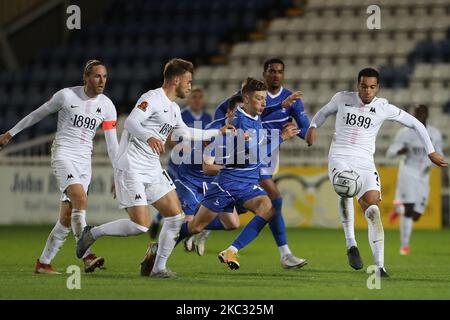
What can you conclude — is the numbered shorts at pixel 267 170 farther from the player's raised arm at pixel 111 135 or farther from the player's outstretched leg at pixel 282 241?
the player's raised arm at pixel 111 135

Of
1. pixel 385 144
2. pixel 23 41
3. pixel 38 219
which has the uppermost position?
pixel 23 41

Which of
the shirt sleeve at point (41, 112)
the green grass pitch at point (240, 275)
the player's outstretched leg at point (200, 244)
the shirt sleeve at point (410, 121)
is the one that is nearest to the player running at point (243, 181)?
the green grass pitch at point (240, 275)

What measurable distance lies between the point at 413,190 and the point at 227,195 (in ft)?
15.0

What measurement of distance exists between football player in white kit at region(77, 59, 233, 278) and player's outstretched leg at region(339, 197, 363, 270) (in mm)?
1793

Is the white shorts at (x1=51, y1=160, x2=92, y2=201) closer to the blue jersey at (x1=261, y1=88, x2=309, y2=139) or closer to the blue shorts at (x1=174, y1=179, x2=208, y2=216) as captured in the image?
the blue jersey at (x1=261, y1=88, x2=309, y2=139)

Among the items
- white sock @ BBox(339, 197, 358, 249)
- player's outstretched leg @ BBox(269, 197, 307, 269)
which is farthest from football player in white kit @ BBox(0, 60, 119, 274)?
white sock @ BBox(339, 197, 358, 249)

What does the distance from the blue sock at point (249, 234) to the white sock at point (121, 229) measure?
135cm

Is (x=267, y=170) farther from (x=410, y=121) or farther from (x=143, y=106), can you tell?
(x=143, y=106)

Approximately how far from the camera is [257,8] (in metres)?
25.0

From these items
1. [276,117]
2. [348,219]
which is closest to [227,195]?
[348,219]

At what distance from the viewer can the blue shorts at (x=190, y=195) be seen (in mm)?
12688
